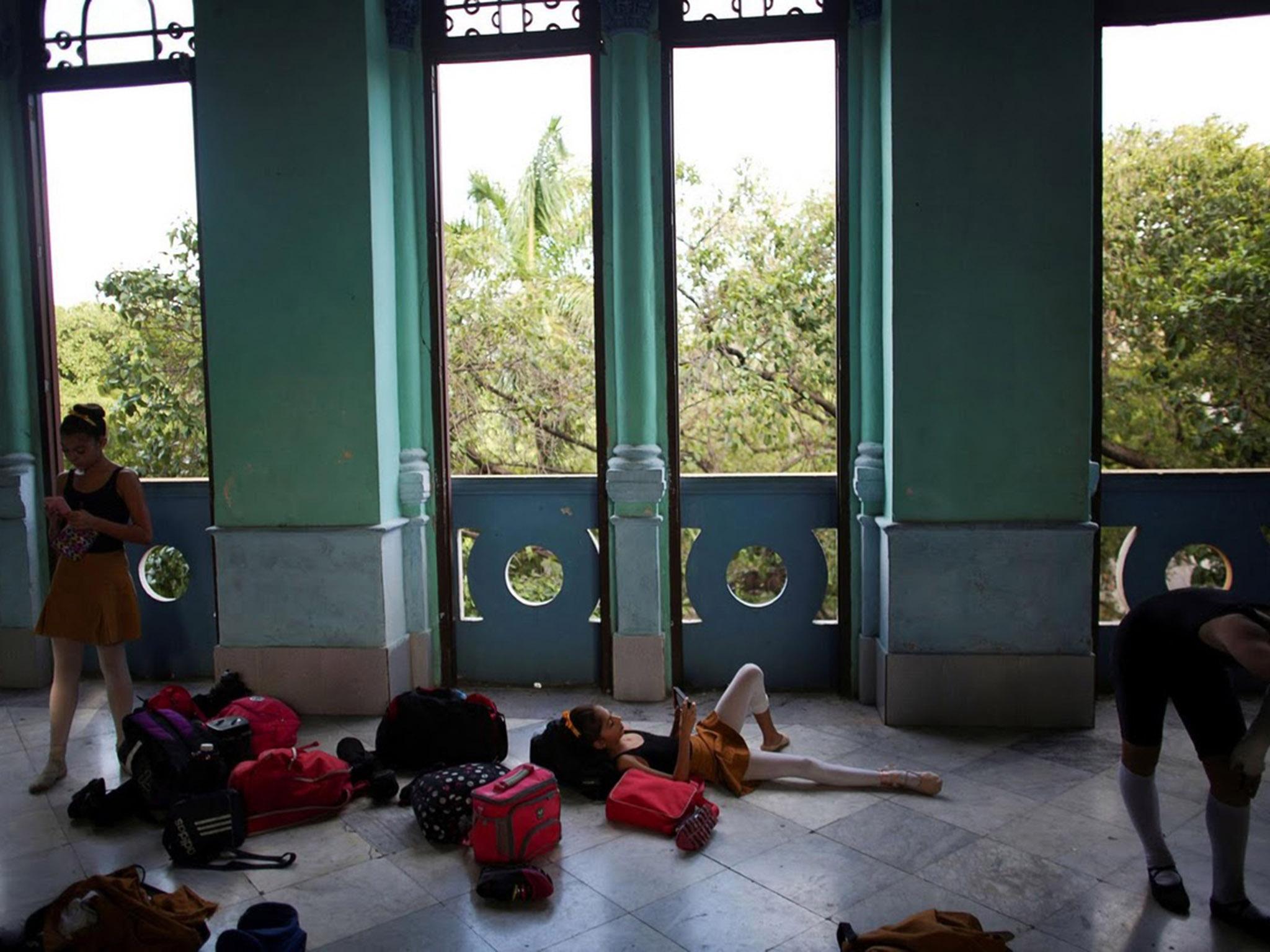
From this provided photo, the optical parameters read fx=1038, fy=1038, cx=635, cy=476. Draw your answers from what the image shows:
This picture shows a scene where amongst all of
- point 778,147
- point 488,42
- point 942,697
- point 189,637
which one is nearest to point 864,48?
point 778,147

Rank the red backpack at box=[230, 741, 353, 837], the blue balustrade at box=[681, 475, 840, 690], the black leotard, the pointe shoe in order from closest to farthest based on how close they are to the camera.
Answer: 1. the black leotard
2. the red backpack at box=[230, 741, 353, 837]
3. the pointe shoe
4. the blue balustrade at box=[681, 475, 840, 690]

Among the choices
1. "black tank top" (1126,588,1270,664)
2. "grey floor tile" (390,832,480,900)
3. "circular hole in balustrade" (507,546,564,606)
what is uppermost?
"black tank top" (1126,588,1270,664)

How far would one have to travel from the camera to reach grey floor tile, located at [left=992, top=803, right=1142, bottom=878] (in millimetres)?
3520

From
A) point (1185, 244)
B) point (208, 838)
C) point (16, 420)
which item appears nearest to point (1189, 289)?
point (1185, 244)

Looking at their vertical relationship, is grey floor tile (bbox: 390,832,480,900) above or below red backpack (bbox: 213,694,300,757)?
below

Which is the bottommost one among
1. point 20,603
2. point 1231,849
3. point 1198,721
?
point 1231,849

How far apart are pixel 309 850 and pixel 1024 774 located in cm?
285

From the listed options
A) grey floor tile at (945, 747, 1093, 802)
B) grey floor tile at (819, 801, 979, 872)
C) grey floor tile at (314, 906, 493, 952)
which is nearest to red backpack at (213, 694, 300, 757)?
grey floor tile at (314, 906, 493, 952)

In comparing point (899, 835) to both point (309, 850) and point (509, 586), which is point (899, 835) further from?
point (509, 586)

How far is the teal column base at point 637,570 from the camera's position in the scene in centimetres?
538

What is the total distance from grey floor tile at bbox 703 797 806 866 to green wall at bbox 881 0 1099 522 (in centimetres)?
168

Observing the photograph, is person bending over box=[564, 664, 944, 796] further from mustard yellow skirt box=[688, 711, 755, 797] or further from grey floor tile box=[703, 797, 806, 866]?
grey floor tile box=[703, 797, 806, 866]

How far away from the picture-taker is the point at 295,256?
17.1ft

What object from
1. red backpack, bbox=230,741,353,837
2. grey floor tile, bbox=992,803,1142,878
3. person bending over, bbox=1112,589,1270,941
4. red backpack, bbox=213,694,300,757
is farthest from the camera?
red backpack, bbox=213,694,300,757
